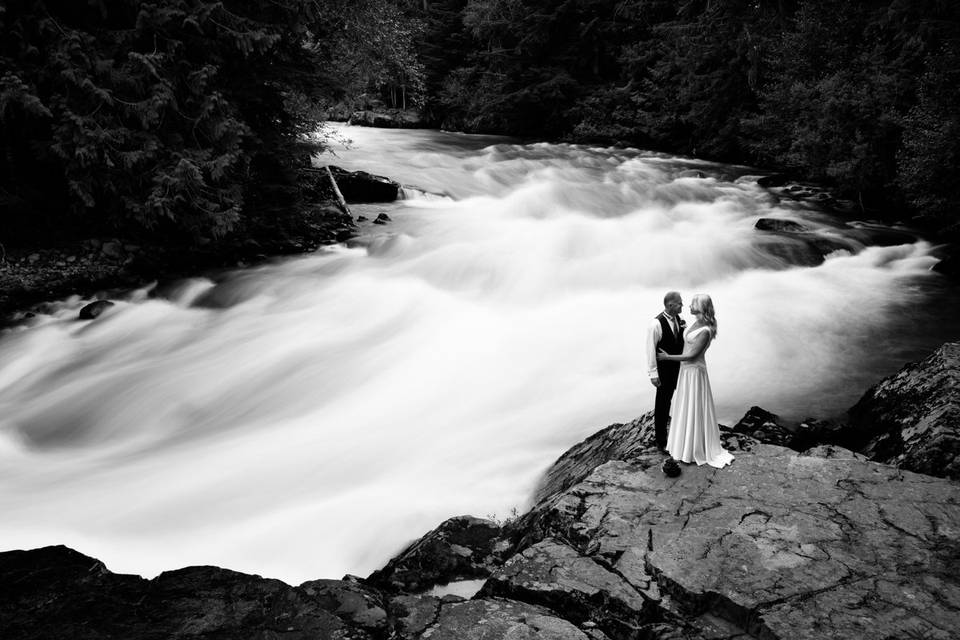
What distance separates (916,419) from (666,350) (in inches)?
92.3

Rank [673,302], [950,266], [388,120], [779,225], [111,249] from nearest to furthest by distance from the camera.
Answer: [673,302], [111,249], [950,266], [779,225], [388,120]

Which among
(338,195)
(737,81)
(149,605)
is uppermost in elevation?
A: (737,81)

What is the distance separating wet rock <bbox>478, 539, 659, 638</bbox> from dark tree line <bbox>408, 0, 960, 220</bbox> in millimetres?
10827

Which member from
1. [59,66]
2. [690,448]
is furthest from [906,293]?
[59,66]

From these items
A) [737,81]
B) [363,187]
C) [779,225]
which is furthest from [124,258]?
[737,81]

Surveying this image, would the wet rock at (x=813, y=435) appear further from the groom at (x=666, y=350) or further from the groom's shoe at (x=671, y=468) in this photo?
the groom's shoe at (x=671, y=468)

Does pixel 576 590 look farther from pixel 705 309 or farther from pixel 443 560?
pixel 705 309

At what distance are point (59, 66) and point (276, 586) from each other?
9.33m

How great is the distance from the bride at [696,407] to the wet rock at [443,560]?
163 cm

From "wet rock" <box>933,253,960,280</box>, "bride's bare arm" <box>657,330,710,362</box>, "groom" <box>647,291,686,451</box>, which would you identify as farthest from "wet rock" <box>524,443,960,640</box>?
"wet rock" <box>933,253,960,280</box>

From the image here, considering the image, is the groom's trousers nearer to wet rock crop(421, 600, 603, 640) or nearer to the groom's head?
the groom's head

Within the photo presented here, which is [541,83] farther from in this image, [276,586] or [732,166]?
[276,586]

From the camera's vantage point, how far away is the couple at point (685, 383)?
4641 mm

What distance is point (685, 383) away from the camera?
4766 mm
